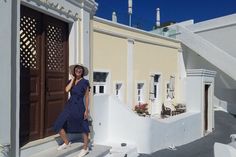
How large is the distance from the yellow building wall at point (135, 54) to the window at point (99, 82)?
297mm

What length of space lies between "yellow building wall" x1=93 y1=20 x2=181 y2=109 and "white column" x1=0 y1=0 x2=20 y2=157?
6.22 m

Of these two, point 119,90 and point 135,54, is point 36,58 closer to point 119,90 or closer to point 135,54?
point 119,90

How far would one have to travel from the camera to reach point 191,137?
38.4 ft

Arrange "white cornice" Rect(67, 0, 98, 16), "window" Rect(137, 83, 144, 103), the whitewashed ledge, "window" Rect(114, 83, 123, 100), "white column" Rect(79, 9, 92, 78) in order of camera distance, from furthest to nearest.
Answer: "window" Rect(137, 83, 144, 103) < "window" Rect(114, 83, 123, 100) < the whitewashed ledge < "white column" Rect(79, 9, 92, 78) < "white cornice" Rect(67, 0, 98, 16)

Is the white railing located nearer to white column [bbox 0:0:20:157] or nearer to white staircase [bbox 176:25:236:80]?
white column [bbox 0:0:20:157]

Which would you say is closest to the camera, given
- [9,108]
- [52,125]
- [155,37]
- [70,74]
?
[9,108]

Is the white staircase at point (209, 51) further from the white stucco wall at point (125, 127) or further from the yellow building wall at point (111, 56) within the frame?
the white stucco wall at point (125, 127)

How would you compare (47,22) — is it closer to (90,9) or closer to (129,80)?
(90,9)

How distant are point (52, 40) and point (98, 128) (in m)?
3.33

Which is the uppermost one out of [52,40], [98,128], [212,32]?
[212,32]

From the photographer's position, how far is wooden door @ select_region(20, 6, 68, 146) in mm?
5234

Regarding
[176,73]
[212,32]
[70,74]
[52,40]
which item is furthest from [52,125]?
[212,32]

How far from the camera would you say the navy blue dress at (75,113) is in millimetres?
5492

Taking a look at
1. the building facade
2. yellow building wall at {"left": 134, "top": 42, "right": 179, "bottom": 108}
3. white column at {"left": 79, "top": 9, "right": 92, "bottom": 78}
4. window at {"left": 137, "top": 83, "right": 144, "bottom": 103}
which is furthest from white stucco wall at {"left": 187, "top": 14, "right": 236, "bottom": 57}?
white column at {"left": 79, "top": 9, "right": 92, "bottom": 78}
